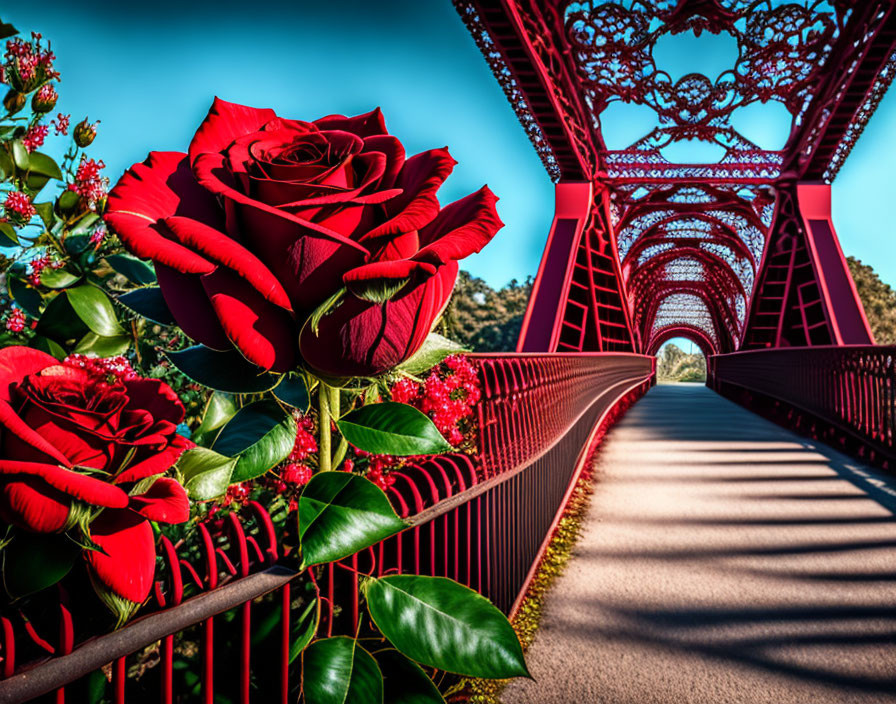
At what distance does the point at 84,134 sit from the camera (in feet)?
5.01

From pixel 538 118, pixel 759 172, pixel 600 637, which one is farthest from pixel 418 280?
pixel 759 172

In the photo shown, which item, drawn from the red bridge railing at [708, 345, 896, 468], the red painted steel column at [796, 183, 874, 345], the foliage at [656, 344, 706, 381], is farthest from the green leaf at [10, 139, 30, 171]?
the foliage at [656, 344, 706, 381]

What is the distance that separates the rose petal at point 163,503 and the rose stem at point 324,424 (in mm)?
147

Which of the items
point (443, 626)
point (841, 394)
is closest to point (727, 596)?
point (443, 626)

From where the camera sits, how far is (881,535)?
15.0 feet

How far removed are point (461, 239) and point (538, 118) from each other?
12.4 metres

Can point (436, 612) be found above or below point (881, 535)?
above

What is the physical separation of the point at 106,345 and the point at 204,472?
60cm

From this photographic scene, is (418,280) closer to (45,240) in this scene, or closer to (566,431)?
(45,240)

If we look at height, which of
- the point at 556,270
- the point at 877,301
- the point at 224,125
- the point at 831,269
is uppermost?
the point at 877,301

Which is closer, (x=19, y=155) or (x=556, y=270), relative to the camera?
(x=19, y=155)

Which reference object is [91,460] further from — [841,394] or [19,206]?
[841,394]

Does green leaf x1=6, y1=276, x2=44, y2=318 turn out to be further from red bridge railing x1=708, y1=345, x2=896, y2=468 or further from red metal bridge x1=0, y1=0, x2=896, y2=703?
red bridge railing x1=708, y1=345, x2=896, y2=468

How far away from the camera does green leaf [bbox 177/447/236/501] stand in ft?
1.67
